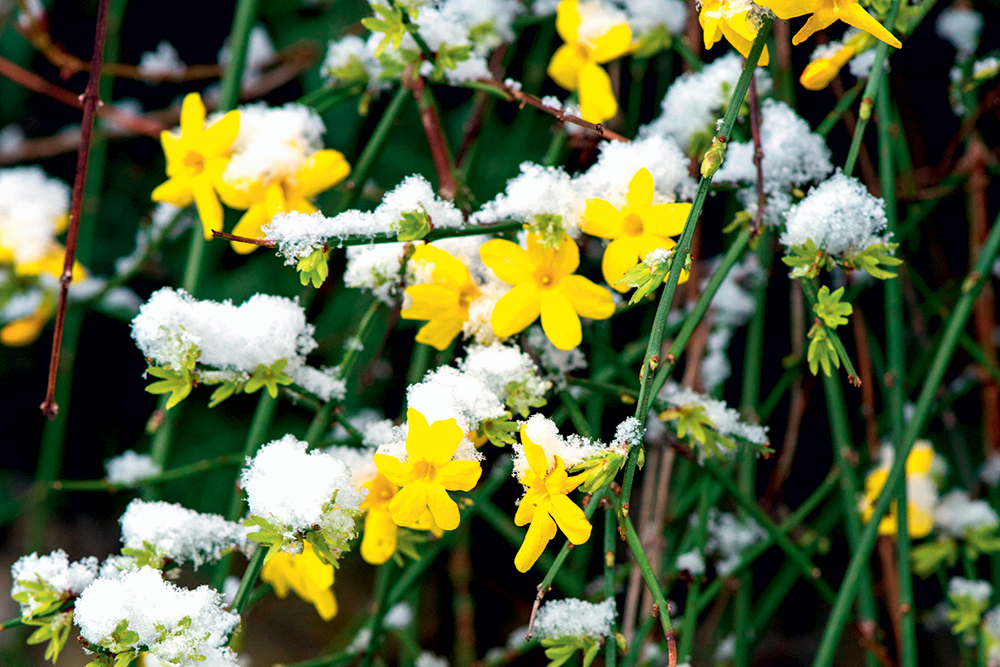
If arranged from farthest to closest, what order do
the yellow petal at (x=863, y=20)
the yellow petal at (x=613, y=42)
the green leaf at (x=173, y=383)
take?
the yellow petal at (x=613, y=42) < the green leaf at (x=173, y=383) < the yellow petal at (x=863, y=20)

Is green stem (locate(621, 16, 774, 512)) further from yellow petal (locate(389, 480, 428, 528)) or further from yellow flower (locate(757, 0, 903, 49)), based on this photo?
yellow petal (locate(389, 480, 428, 528))

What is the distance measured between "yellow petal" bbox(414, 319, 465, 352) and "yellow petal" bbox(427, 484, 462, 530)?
0.55 feet

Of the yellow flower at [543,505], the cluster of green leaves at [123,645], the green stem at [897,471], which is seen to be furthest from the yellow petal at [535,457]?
the green stem at [897,471]

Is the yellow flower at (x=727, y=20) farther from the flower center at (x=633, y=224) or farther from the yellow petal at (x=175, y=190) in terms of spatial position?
the yellow petal at (x=175, y=190)

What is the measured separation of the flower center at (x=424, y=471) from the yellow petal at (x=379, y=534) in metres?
0.12

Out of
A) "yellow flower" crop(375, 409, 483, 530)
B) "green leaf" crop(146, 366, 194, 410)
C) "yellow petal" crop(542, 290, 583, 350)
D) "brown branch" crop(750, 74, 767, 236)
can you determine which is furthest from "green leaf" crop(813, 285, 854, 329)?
"green leaf" crop(146, 366, 194, 410)

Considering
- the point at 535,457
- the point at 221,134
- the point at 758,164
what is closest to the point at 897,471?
the point at 758,164

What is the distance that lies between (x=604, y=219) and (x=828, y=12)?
234 millimetres

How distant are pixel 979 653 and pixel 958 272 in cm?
65

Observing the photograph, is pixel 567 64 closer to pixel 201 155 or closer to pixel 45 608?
pixel 201 155

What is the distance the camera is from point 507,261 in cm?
66

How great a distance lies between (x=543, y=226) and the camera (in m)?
0.65

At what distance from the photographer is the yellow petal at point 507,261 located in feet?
2.12

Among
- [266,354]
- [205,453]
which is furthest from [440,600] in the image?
[266,354]
